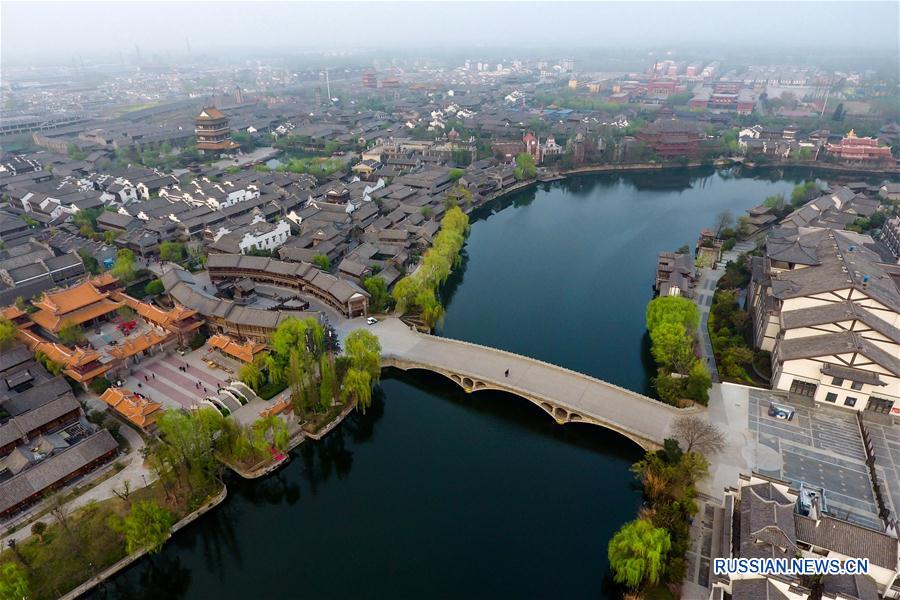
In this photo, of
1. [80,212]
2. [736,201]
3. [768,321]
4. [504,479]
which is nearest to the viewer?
[504,479]

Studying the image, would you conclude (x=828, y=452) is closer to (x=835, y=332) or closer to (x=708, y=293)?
(x=835, y=332)

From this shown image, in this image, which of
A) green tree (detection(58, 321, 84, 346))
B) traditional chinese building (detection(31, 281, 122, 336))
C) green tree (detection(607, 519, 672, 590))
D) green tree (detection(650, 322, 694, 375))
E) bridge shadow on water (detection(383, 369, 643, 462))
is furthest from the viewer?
traditional chinese building (detection(31, 281, 122, 336))

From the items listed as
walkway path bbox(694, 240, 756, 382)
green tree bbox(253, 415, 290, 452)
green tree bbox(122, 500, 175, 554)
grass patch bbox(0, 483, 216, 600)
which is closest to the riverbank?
grass patch bbox(0, 483, 216, 600)

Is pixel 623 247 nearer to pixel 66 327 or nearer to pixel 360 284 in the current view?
pixel 360 284

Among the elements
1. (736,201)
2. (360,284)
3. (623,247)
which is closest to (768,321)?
(623,247)

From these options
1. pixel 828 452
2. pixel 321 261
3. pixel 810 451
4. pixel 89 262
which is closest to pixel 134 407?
pixel 321 261

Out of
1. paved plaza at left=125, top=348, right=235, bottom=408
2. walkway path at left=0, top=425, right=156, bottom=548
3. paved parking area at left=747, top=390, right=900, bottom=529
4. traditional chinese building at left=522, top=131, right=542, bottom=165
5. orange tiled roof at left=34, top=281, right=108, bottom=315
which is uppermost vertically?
traditional chinese building at left=522, top=131, right=542, bottom=165

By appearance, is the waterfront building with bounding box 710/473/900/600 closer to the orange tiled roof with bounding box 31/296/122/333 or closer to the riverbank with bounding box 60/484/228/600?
the riverbank with bounding box 60/484/228/600
